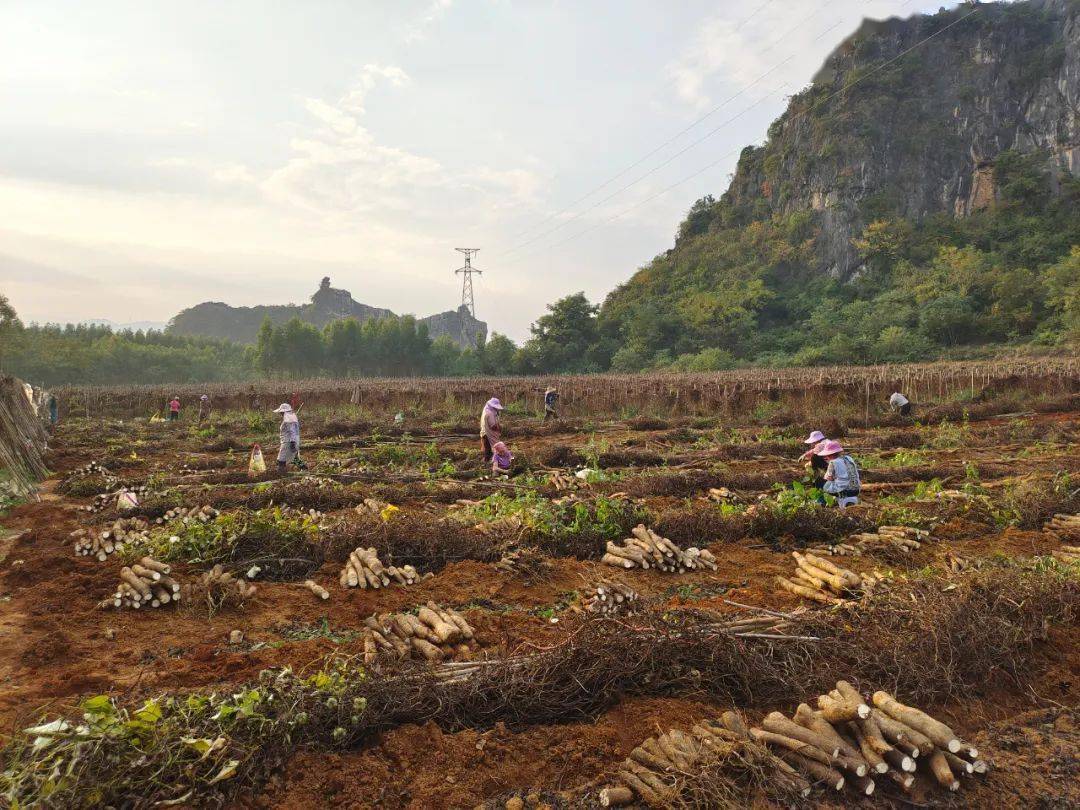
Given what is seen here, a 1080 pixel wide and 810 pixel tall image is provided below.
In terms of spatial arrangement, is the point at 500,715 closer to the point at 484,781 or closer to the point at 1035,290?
the point at 484,781

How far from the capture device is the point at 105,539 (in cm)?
758

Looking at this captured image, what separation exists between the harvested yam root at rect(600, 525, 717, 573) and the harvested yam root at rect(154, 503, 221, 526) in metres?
5.34

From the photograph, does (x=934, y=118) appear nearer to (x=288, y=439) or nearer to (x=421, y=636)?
(x=288, y=439)

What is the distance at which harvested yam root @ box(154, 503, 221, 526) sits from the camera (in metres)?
8.23

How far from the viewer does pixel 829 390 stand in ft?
73.5

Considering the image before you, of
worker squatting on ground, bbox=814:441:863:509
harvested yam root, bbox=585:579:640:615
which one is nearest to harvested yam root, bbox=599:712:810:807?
harvested yam root, bbox=585:579:640:615

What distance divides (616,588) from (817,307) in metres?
58.4

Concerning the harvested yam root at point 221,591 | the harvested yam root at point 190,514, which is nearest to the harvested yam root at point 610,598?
the harvested yam root at point 221,591

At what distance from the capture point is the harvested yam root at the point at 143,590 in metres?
6.04

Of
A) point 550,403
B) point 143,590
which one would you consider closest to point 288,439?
point 143,590

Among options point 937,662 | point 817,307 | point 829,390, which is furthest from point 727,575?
point 817,307

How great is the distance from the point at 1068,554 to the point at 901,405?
46.3 ft

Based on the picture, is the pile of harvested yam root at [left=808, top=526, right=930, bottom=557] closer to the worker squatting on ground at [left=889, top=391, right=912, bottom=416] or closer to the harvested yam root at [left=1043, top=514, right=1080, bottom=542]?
the harvested yam root at [left=1043, top=514, right=1080, bottom=542]

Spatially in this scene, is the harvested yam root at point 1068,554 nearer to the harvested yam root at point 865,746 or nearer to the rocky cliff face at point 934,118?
the harvested yam root at point 865,746
